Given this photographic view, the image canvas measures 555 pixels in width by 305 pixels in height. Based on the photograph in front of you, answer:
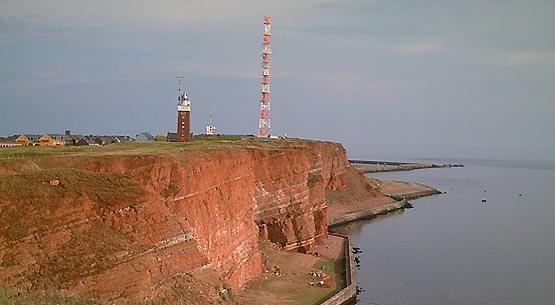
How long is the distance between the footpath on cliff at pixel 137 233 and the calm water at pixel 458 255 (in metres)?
6.02

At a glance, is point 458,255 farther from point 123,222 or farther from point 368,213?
point 123,222

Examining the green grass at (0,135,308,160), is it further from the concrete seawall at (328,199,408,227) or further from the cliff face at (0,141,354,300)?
the concrete seawall at (328,199,408,227)

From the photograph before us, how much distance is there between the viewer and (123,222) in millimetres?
22578

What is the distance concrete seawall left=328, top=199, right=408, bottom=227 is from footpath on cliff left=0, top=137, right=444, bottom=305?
3089cm

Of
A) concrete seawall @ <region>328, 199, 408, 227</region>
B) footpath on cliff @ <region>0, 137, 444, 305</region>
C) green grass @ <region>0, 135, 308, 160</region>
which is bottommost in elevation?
concrete seawall @ <region>328, 199, 408, 227</region>

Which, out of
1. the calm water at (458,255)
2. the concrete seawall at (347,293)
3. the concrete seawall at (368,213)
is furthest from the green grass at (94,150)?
the concrete seawall at (368,213)

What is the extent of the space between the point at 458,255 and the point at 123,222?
39.4 m

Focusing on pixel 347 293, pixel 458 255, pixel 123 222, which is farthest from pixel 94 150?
pixel 458 255

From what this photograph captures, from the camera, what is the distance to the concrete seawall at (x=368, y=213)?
73438mm

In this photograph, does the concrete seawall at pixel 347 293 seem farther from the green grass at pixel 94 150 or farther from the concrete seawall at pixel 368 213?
the concrete seawall at pixel 368 213

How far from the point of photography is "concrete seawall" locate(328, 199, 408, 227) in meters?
73.4

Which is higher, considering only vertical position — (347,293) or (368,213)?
(368,213)

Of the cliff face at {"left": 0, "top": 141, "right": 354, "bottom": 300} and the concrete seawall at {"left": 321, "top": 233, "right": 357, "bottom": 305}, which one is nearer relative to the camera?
the cliff face at {"left": 0, "top": 141, "right": 354, "bottom": 300}

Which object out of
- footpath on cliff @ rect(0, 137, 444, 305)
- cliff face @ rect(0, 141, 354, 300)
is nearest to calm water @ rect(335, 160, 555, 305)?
footpath on cliff @ rect(0, 137, 444, 305)
